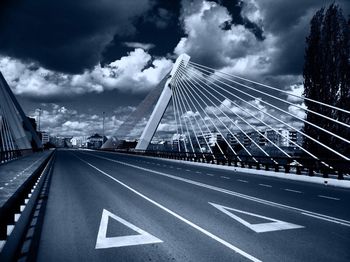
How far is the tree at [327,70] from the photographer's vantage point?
26.0m

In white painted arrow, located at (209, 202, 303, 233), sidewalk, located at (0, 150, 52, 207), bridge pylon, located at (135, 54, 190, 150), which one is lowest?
white painted arrow, located at (209, 202, 303, 233)

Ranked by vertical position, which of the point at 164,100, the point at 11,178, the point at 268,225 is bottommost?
the point at 268,225

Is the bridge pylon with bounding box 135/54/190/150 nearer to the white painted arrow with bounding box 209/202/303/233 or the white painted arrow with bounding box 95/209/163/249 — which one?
the white painted arrow with bounding box 209/202/303/233

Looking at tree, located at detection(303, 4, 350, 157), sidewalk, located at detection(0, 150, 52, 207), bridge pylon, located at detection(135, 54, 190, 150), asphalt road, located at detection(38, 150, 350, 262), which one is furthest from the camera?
bridge pylon, located at detection(135, 54, 190, 150)

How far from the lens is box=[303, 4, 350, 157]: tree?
26.0 m

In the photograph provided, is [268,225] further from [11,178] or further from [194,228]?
[11,178]

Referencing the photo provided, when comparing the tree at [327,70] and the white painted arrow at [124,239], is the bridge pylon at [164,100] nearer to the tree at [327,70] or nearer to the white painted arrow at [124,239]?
the tree at [327,70]

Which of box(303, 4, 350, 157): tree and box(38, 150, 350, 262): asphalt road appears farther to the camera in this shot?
box(303, 4, 350, 157): tree

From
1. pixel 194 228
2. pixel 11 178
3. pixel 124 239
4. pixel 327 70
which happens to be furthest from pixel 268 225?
pixel 327 70

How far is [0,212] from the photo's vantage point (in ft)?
17.6

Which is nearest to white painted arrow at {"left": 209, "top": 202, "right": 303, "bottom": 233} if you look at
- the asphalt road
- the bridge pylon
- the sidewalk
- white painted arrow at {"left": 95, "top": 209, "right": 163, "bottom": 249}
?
the asphalt road

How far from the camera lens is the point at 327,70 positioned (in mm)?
28250

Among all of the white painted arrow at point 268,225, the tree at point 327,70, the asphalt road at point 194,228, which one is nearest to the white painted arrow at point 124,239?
the asphalt road at point 194,228

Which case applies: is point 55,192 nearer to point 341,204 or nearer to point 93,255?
point 93,255
